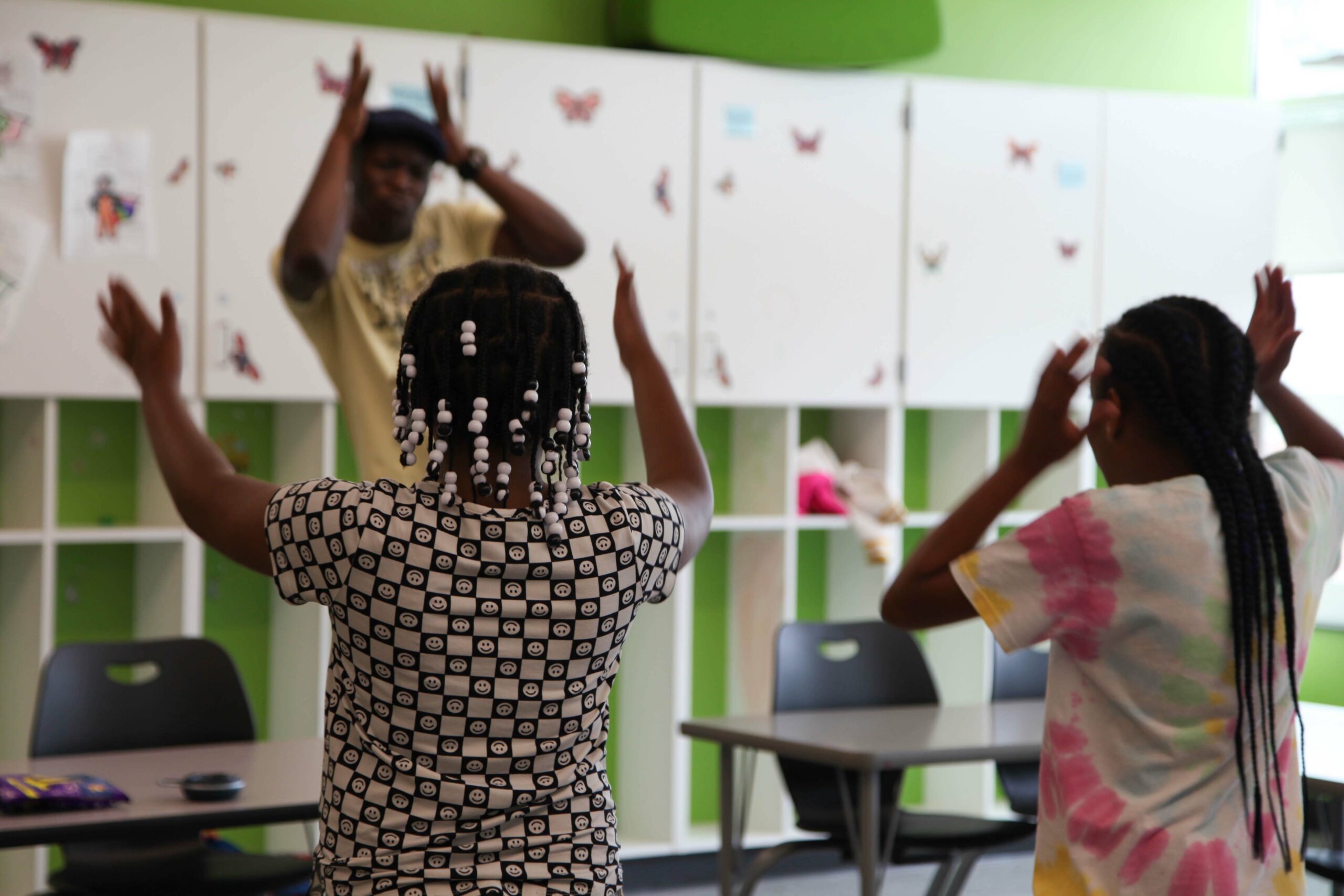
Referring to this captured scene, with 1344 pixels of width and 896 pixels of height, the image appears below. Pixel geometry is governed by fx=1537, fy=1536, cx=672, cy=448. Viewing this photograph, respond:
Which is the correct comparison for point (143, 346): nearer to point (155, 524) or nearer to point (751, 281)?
point (155, 524)

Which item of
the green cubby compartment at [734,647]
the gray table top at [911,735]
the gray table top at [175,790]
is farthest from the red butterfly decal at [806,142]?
the gray table top at [175,790]

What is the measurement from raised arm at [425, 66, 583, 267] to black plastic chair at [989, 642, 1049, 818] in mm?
1649

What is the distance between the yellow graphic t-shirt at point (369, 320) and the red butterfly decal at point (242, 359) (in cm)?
116

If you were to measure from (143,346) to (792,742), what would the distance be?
1775mm

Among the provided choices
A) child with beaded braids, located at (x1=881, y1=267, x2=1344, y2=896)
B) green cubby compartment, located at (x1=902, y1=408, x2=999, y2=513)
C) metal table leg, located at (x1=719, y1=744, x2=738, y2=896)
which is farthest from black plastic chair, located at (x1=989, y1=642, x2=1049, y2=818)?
child with beaded braids, located at (x1=881, y1=267, x2=1344, y2=896)

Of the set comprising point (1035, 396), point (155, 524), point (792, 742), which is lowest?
point (792, 742)

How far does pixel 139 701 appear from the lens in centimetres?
316

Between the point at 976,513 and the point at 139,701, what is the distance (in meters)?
2.12

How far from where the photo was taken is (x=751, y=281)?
4.69 metres

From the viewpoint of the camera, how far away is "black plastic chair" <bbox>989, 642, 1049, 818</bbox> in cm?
390

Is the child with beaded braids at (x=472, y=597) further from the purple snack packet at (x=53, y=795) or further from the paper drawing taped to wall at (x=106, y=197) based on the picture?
the paper drawing taped to wall at (x=106, y=197)

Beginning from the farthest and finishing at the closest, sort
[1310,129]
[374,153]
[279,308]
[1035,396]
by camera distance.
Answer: [1310,129] → [279,308] → [374,153] → [1035,396]

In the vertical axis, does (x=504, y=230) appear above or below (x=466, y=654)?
above

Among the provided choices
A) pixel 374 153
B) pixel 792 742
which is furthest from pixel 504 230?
pixel 792 742
